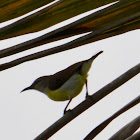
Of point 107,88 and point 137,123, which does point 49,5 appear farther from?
point 137,123

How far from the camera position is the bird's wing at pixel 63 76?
3.38 meters

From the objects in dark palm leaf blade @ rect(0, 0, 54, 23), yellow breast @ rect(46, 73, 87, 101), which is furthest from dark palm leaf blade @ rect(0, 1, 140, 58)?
yellow breast @ rect(46, 73, 87, 101)

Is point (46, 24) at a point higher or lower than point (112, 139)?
higher

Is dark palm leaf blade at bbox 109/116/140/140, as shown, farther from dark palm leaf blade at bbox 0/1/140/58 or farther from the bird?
the bird

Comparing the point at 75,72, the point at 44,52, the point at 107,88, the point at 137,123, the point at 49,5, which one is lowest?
the point at 75,72

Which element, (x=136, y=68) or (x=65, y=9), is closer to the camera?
(x=136, y=68)

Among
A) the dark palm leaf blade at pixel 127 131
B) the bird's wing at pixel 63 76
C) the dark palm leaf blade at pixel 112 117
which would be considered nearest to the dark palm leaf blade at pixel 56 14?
the dark palm leaf blade at pixel 112 117

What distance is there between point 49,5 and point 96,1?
1.05 ft

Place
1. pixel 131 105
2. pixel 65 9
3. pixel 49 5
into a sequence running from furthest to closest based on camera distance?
1. pixel 65 9
2. pixel 49 5
3. pixel 131 105

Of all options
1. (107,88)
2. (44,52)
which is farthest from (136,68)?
(44,52)

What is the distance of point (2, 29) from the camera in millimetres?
1728

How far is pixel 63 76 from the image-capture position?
11.6ft

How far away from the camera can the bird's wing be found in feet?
11.1

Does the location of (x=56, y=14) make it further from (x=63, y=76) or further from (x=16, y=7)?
(x=63, y=76)
